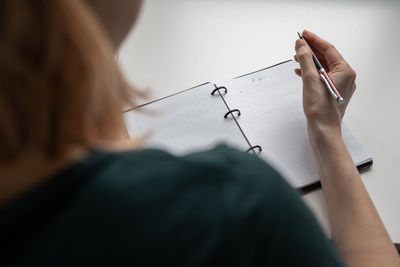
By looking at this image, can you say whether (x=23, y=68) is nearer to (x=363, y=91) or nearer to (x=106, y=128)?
(x=106, y=128)

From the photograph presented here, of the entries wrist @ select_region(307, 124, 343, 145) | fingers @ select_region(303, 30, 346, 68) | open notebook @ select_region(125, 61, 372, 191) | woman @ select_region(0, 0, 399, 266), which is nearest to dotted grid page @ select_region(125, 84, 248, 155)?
open notebook @ select_region(125, 61, 372, 191)

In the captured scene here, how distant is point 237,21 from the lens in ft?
2.98

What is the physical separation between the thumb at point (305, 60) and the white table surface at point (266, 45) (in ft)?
0.36

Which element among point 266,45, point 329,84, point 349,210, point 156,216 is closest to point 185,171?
point 156,216

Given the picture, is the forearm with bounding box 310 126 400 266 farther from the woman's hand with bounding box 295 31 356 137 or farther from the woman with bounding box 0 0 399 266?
the woman with bounding box 0 0 399 266

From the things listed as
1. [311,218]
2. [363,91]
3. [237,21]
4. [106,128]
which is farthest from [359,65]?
[106,128]

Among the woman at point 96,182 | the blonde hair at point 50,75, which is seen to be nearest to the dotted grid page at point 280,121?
the woman at point 96,182

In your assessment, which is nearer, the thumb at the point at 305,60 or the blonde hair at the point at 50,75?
the blonde hair at the point at 50,75

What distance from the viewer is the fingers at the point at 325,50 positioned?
2.32 ft

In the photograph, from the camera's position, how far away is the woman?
0.24 m

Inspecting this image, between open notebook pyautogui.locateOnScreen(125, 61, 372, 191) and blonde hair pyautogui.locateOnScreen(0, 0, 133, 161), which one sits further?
A: open notebook pyautogui.locateOnScreen(125, 61, 372, 191)

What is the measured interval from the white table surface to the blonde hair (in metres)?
0.46

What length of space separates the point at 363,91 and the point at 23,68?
684 mm

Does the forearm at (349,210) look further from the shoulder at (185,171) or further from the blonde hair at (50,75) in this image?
the blonde hair at (50,75)
